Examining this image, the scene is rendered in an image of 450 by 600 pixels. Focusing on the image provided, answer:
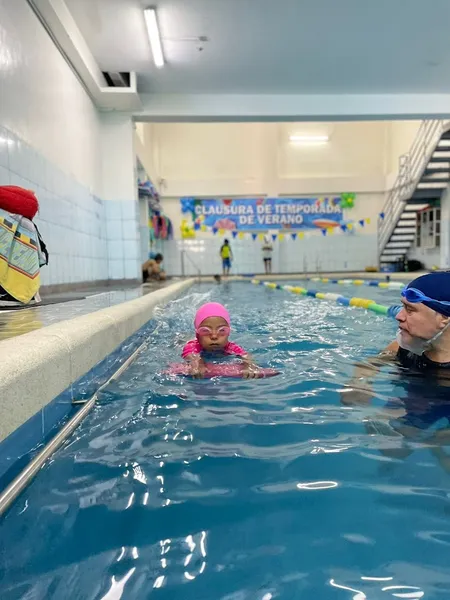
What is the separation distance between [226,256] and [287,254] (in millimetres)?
3035

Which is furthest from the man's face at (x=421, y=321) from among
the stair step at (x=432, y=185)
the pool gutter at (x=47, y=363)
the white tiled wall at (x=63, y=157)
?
the stair step at (x=432, y=185)

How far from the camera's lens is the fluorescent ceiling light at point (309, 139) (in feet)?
64.5

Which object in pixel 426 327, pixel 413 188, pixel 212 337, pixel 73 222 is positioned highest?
pixel 413 188

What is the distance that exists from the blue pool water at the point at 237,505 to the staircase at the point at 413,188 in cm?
1268

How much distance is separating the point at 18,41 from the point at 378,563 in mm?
6184

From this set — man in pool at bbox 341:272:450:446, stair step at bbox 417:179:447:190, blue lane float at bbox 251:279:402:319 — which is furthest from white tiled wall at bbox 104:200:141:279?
stair step at bbox 417:179:447:190

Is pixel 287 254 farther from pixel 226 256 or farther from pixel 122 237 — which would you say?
pixel 122 237

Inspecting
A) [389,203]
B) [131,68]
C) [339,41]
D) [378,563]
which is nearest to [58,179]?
[131,68]

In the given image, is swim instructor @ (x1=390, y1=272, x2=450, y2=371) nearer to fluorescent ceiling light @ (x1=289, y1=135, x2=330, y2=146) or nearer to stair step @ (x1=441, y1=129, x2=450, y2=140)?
stair step @ (x1=441, y1=129, x2=450, y2=140)

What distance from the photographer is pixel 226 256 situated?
59.7 ft

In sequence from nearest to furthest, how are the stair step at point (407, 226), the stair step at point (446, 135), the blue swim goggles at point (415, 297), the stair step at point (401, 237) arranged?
the blue swim goggles at point (415, 297), the stair step at point (446, 135), the stair step at point (407, 226), the stair step at point (401, 237)

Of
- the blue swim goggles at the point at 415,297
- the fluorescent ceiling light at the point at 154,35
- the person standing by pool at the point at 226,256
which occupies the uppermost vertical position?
the fluorescent ceiling light at the point at 154,35

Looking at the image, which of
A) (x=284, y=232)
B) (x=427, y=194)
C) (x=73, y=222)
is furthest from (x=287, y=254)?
(x=73, y=222)

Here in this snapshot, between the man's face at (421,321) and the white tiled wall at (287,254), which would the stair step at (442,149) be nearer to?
the white tiled wall at (287,254)
